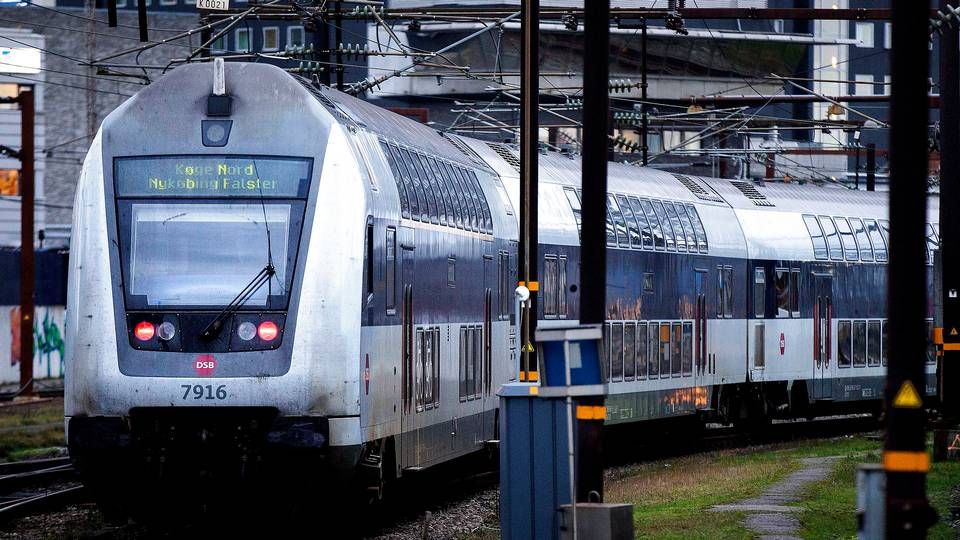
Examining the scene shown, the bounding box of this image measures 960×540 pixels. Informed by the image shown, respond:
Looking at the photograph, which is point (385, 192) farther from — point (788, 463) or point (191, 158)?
point (788, 463)

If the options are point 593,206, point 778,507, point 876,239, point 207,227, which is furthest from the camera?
point 876,239

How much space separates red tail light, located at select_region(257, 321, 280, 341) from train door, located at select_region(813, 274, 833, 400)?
1888 centimetres

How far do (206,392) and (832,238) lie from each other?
20.2m

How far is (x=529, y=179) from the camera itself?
19.3m

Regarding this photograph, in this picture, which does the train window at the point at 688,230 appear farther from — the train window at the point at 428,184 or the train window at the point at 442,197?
the train window at the point at 428,184

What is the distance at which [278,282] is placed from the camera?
46.9 feet

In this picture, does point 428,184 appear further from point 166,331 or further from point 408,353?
point 166,331

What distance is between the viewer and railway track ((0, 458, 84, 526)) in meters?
17.6

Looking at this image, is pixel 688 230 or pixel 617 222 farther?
pixel 688 230

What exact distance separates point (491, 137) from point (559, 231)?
48058mm

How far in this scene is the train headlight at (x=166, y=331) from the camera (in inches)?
563

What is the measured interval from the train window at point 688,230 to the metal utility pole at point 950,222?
4.92 meters

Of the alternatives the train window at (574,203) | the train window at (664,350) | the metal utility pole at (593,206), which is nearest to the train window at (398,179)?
the metal utility pole at (593,206)

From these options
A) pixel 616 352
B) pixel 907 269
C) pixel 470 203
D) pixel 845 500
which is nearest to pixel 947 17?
pixel 616 352
